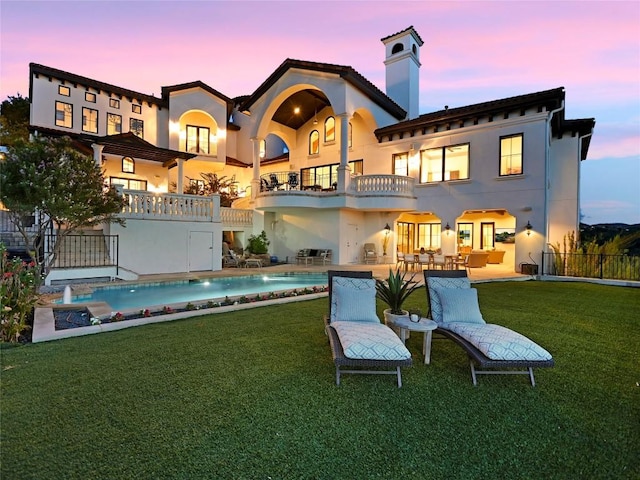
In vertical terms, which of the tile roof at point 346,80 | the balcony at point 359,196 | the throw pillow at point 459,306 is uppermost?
the tile roof at point 346,80

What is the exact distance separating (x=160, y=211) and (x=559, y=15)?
647 inches

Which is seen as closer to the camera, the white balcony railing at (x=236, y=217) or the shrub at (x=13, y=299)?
the shrub at (x=13, y=299)

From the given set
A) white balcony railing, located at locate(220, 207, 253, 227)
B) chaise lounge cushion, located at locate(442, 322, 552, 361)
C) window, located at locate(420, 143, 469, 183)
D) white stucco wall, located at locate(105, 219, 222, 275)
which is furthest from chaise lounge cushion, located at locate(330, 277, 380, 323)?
white balcony railing, located at locate(220, 207, 253, 227)

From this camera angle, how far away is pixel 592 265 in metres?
12.9

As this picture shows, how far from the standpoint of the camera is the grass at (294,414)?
2.49m

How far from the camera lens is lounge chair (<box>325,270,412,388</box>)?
3.65 metres

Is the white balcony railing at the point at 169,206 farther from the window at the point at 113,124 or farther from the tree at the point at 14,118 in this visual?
the tree at the point at 14,118

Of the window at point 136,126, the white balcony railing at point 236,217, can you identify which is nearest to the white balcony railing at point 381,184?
A: the white balcony railing at point 236,217

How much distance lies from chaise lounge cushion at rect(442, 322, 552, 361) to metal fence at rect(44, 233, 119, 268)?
1158 centimetres

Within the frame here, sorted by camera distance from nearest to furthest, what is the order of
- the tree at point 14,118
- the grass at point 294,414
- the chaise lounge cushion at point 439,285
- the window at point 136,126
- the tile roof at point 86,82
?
the grass at point 294,414 → the chaise lounge cushion at point 439,285 → the tile roof at point 86,82 → the window at point 136,126 → the tree at point 14,118

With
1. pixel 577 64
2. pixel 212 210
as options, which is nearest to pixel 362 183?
pixel 212 210

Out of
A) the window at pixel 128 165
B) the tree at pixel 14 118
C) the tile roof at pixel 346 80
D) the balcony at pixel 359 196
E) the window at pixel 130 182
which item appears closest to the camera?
the tile roof at pixel 346 80

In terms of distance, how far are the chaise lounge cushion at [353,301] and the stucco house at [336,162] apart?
9.15 m

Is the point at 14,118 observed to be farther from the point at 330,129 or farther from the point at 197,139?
the point at 330,129
